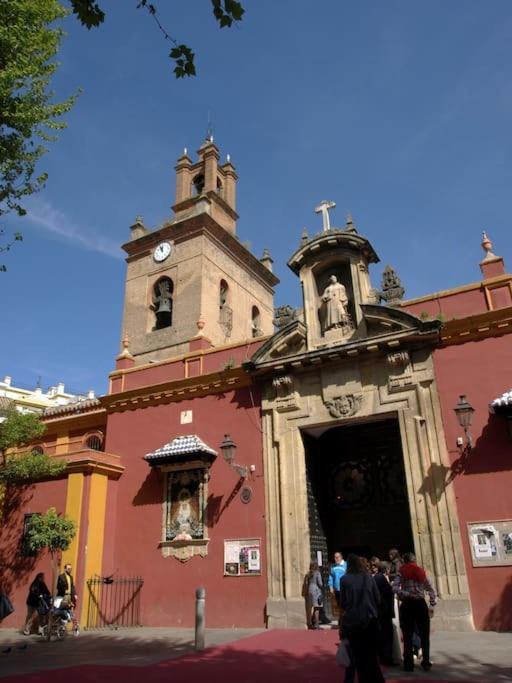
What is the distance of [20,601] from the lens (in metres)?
14.2

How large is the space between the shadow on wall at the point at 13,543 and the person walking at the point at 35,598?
1602 millimetres

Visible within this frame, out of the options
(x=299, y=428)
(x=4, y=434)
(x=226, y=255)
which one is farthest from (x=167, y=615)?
(x=226, y=255)

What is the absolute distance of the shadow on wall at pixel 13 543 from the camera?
14531 millimetres

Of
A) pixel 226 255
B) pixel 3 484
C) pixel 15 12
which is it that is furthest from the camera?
pixel 226 255

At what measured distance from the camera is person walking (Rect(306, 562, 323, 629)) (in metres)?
11.6

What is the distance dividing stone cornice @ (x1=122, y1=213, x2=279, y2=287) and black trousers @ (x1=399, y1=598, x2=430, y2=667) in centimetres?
2247

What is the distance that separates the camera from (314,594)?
11617mm

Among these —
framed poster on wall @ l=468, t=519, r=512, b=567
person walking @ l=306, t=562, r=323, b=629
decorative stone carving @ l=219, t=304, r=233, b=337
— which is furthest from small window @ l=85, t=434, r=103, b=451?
framed poster on wall @ l=468, t=519, r=512, b=567

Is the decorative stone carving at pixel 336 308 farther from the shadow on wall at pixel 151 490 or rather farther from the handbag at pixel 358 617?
the handbag at pixel 358 617

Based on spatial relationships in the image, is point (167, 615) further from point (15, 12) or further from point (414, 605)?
point (15, 12)

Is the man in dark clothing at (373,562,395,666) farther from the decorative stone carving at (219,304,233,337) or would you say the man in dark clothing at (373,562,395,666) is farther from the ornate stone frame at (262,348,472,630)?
the decorative stone carving at (219,304,233,337)

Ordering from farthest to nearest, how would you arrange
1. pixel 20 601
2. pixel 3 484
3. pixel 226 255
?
1. pixel 226 255
2. pixel 3 484
3. pixel 20 601

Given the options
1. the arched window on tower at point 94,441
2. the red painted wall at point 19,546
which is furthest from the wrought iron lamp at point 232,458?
the arched window on tower at point 94,441

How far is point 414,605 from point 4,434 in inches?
484
